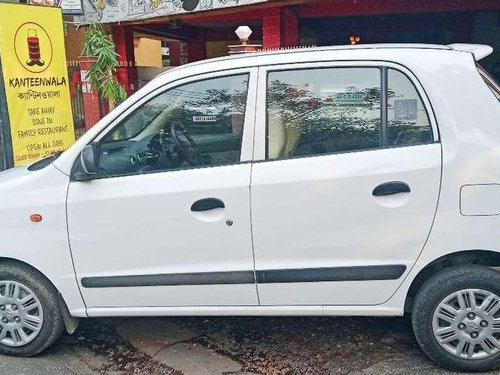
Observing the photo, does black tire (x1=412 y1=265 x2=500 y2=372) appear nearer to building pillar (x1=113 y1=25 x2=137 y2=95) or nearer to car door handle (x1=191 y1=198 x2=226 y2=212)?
car door handle (x1=191 y1=198 x2=226 y2=212)

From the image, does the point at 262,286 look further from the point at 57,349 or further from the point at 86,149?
the point at 57,349

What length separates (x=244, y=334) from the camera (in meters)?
3.36

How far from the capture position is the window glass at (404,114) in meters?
2.67

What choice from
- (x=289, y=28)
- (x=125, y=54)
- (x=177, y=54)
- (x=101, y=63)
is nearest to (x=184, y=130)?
(x=101, y=63)

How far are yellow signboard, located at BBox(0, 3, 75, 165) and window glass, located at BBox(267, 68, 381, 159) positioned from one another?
3249 mm

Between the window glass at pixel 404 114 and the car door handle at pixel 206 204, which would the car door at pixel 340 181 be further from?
the car door handle at pixel 206 204

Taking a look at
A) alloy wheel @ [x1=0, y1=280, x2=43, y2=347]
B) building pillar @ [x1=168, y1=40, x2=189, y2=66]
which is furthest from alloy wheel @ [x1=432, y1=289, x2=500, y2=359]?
building pillar @ [x1=168, y1=40, x2=189, y2=66]

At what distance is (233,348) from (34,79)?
3.58 metres

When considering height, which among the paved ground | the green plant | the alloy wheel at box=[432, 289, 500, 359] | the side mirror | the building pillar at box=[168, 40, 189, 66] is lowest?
the paved ground

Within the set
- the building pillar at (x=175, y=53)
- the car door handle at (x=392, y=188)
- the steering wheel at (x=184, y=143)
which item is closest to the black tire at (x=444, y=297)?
the car door handle at (x=392, y=188)

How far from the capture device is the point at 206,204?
8.96 ft

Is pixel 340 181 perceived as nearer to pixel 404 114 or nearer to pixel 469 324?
pixel 404 114

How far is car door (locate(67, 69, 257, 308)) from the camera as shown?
2.75m

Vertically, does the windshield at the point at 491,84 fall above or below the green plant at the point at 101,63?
below
